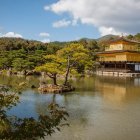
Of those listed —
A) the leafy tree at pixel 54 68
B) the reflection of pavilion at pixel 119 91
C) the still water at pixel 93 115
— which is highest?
the leafy tree at pixel 54 68

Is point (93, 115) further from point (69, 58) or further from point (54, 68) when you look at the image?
point (69, 58)

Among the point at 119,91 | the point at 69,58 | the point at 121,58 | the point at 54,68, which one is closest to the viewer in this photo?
the point at 54,68

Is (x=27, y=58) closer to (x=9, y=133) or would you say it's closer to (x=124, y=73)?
(x=124, y=73)

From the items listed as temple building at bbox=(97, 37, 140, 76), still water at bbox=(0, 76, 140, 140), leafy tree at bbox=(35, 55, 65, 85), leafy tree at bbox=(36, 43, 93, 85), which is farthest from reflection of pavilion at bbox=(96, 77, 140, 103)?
temple building at bbox=(97, 37, 140, 76)

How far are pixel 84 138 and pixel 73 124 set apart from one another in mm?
2219

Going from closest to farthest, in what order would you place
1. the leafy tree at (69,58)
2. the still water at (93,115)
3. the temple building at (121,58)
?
1. the still water at (93,115)
2. the leafy tree at (69,58)
3. the temple building at (121,58)

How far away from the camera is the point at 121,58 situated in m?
58.8

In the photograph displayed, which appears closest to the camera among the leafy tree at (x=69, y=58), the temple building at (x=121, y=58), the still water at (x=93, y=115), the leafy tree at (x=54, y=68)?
the still water at (x=93, y=115)

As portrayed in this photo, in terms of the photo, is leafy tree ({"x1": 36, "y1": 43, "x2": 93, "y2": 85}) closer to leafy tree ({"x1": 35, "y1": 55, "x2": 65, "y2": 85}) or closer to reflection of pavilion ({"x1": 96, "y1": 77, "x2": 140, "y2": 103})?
leafy tree ({"x1": 35, "y1": 55, "x2": 65, "y2": 85})

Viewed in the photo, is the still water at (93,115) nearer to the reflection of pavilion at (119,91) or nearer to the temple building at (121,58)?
the reflection of pavilion at (119,91)

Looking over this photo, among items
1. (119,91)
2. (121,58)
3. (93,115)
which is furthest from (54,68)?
(121,58)

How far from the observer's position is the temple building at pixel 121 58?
57.3 meters

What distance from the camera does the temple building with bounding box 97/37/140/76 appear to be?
5734 centimetres

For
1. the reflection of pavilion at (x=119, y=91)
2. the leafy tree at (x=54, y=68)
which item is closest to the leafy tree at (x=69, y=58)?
the leafy tree at (x=54, y=68)
